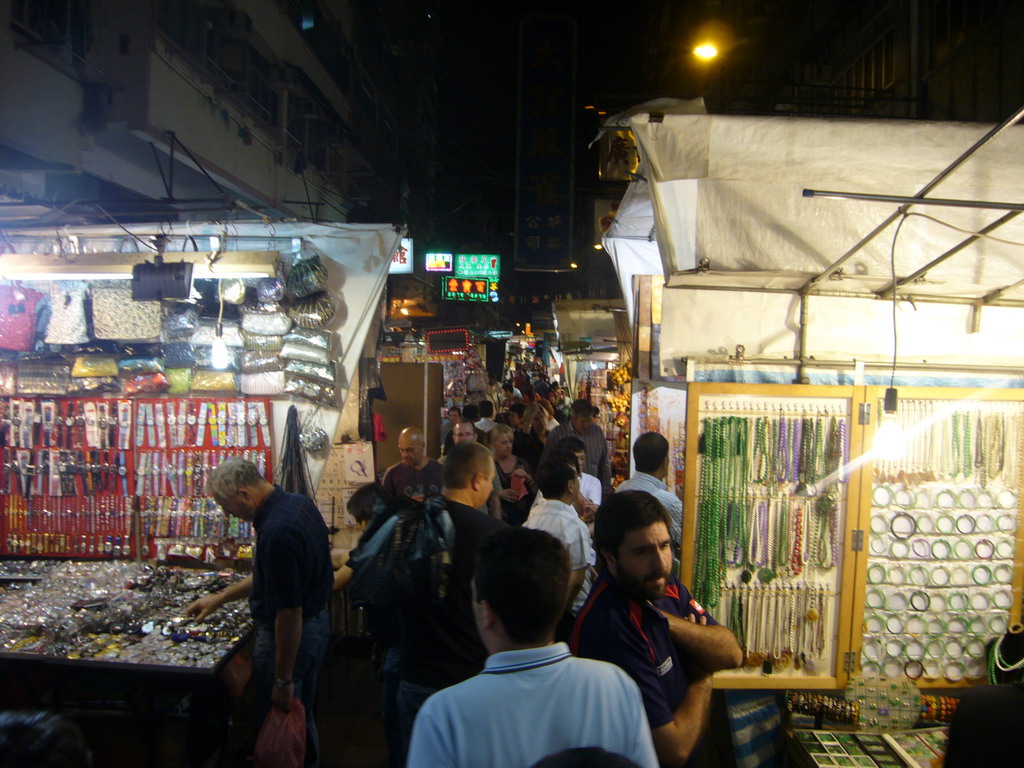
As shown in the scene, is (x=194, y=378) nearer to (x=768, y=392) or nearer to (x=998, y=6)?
(x=768, y=392)

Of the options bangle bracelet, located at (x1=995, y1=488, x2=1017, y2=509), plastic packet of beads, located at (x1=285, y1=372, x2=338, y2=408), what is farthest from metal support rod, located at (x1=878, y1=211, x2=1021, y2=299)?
plastic packet of beads, located at (x1=285, y1=372, x2=338, y2=408)

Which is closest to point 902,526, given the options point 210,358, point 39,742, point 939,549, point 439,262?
point 939,549

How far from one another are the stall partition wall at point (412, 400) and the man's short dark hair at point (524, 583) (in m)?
6.99

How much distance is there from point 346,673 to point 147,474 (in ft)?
7.80

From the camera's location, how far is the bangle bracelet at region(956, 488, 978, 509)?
3.75 meters

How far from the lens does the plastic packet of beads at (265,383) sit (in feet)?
16.3

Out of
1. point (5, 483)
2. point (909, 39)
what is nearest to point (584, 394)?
point (909, 39)

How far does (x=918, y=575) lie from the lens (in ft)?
12.2

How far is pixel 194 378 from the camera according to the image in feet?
16.8

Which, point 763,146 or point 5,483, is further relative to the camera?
point 5,483

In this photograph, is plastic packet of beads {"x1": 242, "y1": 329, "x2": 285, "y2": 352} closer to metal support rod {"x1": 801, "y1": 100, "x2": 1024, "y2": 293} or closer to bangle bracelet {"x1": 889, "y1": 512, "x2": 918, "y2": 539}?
metal support rod {"x1": 801, "y1": 100, "x2": 1024, "y2": 293}

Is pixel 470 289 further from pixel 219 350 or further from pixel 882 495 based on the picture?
pixel 882 495

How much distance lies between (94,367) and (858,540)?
557cm

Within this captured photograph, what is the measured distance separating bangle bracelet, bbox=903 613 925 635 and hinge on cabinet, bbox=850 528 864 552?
1.75ft
